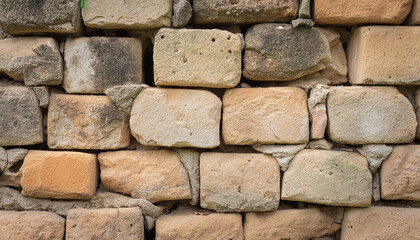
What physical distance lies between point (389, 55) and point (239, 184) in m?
1.14

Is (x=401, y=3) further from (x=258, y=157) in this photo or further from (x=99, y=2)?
(x=99, y=2)

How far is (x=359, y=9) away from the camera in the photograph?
208cm

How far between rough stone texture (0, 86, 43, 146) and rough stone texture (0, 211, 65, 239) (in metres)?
0.44

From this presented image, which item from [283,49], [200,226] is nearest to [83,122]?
[200,226]

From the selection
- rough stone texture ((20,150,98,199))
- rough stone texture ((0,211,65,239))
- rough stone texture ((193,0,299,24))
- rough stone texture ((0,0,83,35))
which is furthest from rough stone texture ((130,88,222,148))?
rough stone texture ((0,211,65,239))

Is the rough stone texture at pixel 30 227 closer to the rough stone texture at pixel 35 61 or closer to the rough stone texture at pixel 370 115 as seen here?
the rough stone texture at pixel 35 61

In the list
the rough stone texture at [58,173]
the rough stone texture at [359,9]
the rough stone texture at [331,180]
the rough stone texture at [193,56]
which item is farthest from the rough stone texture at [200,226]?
the rough stone texture at [359,9]

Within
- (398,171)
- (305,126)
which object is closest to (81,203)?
(305,126)

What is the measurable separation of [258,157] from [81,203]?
109 cm

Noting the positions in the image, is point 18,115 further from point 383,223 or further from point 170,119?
point 383,223

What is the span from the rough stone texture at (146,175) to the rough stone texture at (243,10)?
2.83ft

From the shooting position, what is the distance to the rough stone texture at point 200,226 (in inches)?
83.4

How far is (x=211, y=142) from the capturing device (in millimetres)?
2117

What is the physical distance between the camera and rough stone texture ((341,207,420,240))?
2.16 meters
